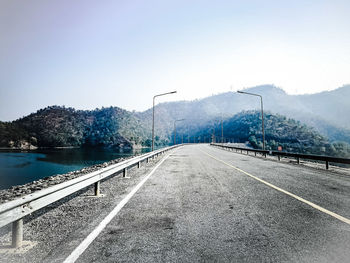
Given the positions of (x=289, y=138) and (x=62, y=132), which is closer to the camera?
(x=289, y=138)

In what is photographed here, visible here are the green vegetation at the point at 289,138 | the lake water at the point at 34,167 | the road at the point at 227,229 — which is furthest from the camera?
the green vegetation at the point at 289,138

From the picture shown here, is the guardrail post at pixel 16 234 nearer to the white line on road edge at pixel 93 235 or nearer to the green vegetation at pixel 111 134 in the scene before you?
the white line on road edge at pixel 93 235

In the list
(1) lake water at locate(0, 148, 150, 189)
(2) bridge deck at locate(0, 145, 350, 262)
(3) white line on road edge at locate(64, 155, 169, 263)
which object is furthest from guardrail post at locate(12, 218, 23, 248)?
(1) lake water at locate(0, 148, 150, 189)

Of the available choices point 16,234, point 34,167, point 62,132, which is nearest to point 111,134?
point 62,132

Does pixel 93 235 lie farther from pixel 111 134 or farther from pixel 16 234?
pixel 111 134

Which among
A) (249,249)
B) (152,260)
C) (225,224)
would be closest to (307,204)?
(225,224)

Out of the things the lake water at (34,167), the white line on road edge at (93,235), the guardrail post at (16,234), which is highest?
the guardrail post at (16,234)

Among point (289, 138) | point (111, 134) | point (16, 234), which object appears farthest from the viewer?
point (111, 134)

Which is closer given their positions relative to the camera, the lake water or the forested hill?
the lake water

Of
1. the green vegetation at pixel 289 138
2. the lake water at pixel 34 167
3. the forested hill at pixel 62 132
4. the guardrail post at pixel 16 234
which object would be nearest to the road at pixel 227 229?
the guardrail post at pixel 16 234

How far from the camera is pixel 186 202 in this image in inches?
211

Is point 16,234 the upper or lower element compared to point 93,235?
upper

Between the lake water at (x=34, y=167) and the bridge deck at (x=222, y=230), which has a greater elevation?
the bridge deck at (x=222, y=230)

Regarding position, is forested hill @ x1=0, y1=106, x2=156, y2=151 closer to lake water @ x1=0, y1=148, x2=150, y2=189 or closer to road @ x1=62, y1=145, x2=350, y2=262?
lake water @ x1=0, y1=148, x2=150, y2=189
